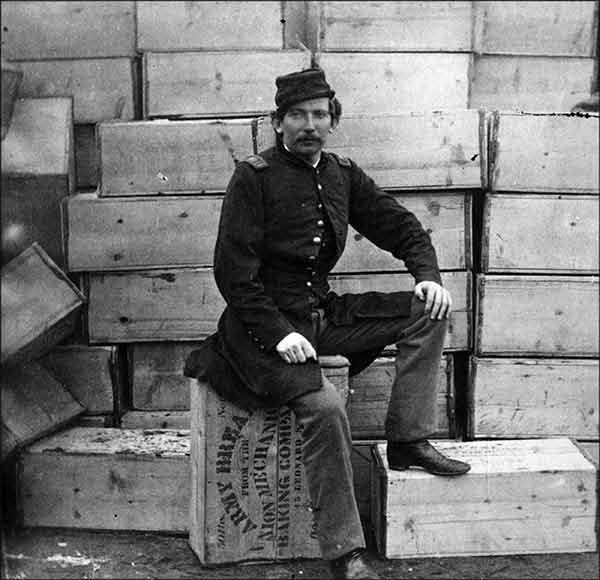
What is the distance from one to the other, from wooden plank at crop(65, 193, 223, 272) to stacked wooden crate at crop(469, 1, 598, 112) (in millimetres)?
1520

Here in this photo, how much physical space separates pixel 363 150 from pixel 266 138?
43 cm

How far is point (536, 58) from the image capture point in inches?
189

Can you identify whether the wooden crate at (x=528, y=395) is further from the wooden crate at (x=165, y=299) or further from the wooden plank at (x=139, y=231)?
the wooden plank at (x=139, y=231)

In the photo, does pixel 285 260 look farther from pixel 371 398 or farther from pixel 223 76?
pixel 223 76

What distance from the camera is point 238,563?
379 centimetres

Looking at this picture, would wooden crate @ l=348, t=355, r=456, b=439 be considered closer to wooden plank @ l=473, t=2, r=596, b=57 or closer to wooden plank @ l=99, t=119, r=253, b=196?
wooden plank @ l=99, t=119, r=253, b=196

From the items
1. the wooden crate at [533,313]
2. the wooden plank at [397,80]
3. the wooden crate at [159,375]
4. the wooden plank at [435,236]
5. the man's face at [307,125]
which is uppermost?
the wooden plank at [397,80]

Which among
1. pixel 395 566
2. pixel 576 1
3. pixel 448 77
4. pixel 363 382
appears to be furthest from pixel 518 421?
pixel 576 1

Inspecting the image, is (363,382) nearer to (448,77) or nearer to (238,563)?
(238,563)

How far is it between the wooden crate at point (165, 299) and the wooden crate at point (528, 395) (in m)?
0.39

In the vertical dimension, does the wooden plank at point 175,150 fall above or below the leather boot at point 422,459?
above

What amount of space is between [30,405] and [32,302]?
0.51 meters

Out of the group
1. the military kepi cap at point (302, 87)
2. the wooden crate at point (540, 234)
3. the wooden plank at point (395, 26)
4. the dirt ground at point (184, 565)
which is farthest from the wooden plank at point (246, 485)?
the wooden plank at point (395, 26)

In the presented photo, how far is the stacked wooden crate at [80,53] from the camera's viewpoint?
4477 millimetres
